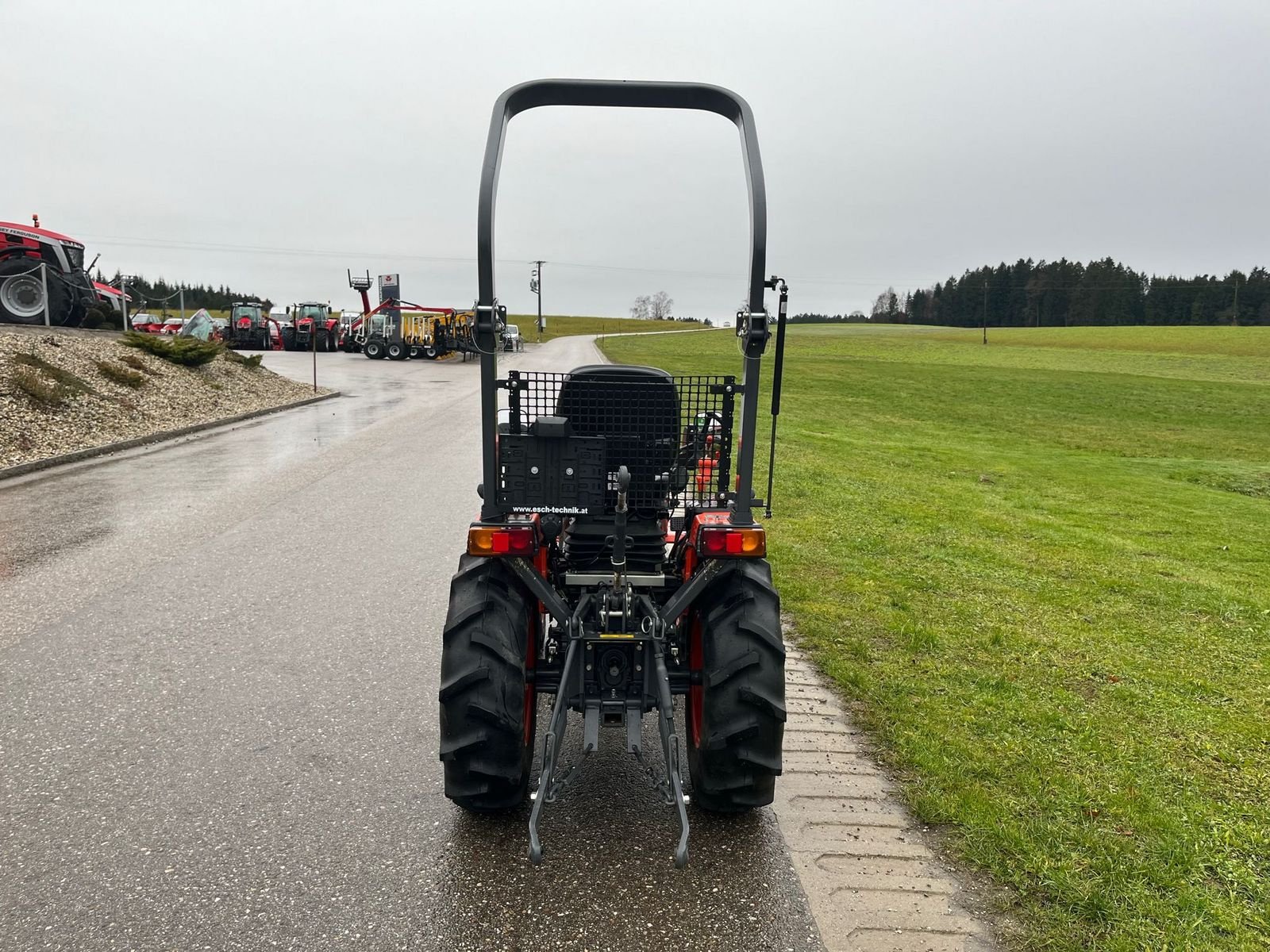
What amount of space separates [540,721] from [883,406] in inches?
1003

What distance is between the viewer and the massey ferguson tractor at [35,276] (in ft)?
65.6

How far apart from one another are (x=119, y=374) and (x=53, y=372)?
1.93 meters

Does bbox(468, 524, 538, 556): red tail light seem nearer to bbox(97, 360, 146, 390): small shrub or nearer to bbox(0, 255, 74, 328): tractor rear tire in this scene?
bbox(97, 360, 146, 390): small shrub

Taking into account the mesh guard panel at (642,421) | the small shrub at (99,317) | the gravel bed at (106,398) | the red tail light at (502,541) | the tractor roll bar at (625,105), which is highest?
the tractor roll bar at (625,105)

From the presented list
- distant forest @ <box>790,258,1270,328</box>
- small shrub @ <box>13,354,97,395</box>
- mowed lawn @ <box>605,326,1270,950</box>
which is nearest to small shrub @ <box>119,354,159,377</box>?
small shrub @ <box>13,354,97,395</box>

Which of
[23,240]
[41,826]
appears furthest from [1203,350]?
[41,826]

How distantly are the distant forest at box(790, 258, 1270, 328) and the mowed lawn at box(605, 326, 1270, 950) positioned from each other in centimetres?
8753

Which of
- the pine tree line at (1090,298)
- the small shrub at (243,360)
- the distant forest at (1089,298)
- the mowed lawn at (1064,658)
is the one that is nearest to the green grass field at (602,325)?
the distant forest at (1089,298)

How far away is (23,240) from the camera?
20469mm

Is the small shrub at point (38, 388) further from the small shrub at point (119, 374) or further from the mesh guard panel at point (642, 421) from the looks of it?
the mesh guard panel at point (642, 421)

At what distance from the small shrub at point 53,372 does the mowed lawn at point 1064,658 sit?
12509mm

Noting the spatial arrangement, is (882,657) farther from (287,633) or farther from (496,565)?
(287,633)

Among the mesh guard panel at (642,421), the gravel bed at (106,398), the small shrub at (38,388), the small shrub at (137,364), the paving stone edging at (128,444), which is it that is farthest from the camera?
the small shrub at (137,364)

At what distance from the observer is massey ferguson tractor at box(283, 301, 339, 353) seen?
144 feet
